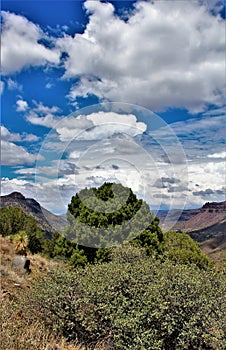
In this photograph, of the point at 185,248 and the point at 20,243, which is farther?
the point at 185,248

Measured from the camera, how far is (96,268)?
11422 mm

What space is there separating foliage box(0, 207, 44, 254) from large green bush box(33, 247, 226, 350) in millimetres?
26350

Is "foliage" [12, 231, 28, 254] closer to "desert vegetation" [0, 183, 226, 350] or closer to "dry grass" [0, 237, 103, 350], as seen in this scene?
"dry grass" [0, 237, 103, 350]

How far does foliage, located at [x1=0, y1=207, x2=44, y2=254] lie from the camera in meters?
35.6

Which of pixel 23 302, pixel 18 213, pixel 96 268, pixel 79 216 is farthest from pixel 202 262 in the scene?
pixel 23 302

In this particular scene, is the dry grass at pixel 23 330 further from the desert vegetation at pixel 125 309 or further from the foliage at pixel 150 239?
A: the foliage at pixel 150 239

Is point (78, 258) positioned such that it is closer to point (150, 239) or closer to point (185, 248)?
point (150, 239)

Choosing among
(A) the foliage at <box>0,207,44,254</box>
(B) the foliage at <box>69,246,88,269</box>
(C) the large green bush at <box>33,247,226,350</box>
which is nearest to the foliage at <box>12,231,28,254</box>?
(B) the foliage at <box>69,246,88,269</box>

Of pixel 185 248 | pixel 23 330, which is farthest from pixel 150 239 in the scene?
pixel 23 330

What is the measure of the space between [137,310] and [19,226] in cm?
2969

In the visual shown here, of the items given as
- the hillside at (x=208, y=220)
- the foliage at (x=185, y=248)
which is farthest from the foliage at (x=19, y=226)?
the hillside at (x=208, y=220)

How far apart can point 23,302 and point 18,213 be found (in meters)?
29.5

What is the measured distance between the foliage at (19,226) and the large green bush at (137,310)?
26350 mm

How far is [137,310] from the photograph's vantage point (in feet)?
30.2
